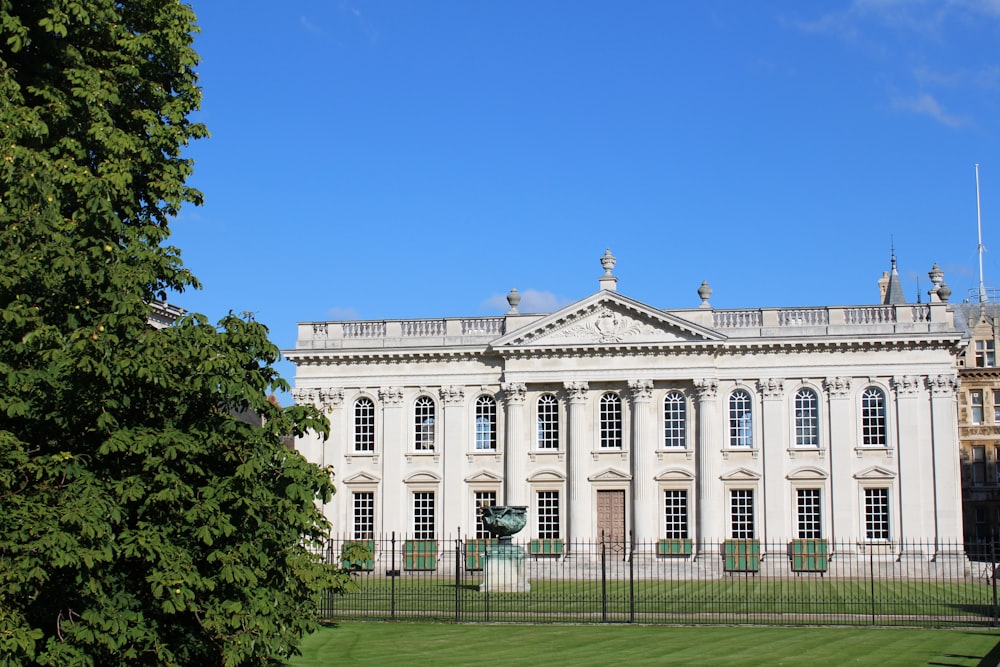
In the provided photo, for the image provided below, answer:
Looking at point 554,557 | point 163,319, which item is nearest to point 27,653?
point 163,319

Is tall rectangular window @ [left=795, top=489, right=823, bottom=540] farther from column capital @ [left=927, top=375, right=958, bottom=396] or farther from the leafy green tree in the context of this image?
the leafy green tree

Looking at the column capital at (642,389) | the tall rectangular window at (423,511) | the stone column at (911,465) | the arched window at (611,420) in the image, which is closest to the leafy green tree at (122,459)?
the column capital at (642,389)

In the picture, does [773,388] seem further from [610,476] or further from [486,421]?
[486,421]

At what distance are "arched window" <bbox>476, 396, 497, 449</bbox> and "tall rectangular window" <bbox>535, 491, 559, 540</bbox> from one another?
319cm

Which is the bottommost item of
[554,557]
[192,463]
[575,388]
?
[554,557]

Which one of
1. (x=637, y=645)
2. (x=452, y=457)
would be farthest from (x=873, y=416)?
(x=637, y=645)

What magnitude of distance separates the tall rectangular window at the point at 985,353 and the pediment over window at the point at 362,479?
37100 mm

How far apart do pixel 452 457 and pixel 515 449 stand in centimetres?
280

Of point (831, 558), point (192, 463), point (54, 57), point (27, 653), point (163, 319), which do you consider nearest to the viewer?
point (27, 653)

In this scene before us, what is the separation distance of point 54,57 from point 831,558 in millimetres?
36063

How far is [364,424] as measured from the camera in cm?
5119

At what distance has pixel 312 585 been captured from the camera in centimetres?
1528

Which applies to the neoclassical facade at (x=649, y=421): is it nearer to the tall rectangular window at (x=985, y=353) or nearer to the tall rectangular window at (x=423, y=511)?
the tall rectangular window at (x=423, y=511)

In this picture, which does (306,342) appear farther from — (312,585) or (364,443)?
(312,585)
